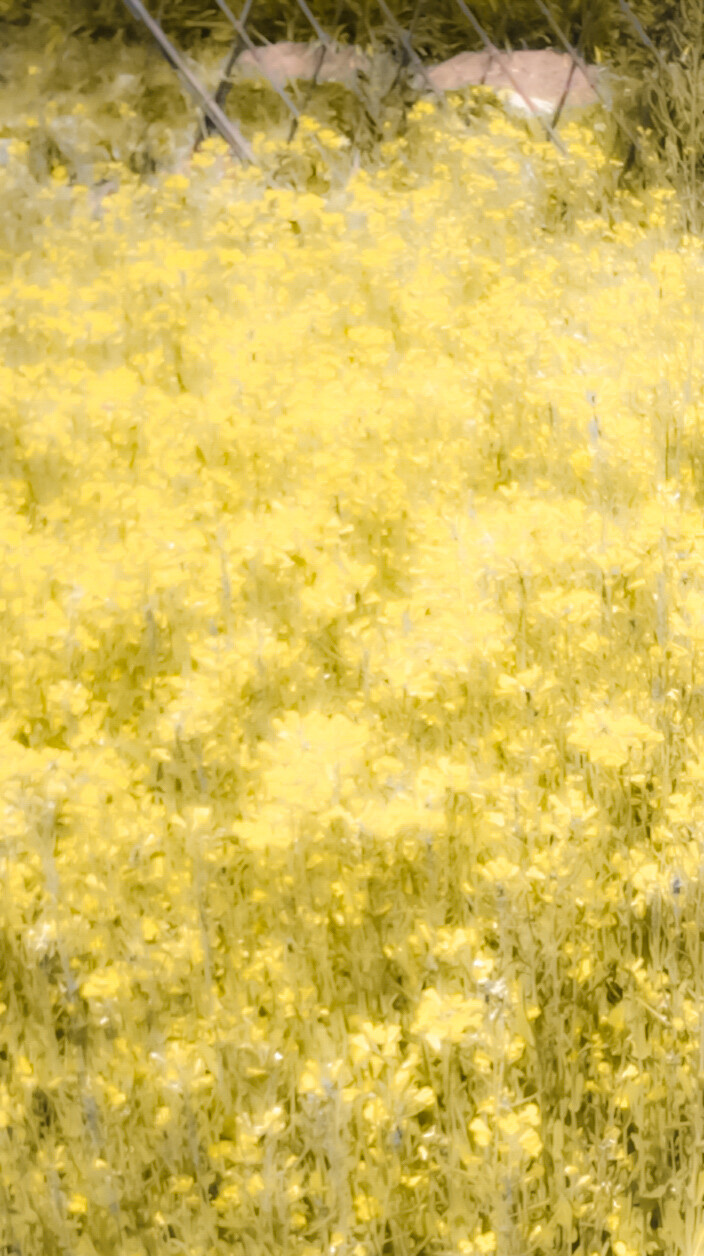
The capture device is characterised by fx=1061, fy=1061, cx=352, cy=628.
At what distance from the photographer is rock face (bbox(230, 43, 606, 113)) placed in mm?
6168

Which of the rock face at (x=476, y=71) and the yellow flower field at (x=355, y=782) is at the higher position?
the rock face at (x=476, y=71)

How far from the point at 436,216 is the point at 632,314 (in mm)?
1518

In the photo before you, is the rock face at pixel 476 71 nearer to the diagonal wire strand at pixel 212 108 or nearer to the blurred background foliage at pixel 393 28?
the blurred background foliage at pixel 393 28

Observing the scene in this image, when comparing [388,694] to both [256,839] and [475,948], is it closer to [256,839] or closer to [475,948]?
[256,839]

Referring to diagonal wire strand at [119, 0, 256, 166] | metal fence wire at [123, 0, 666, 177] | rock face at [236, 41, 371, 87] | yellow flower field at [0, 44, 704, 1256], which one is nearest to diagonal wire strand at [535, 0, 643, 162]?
metal fence wire at [123, 0, 666, 177]

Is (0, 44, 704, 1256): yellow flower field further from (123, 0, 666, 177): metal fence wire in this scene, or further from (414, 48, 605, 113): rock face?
(414, 48, 605, 113): rock face

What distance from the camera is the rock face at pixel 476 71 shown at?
6168 millimetres

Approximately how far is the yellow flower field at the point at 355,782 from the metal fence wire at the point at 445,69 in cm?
256

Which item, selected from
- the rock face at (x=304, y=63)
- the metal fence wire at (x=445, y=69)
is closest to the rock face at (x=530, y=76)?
the metal fence wire at (x=445, y=69)

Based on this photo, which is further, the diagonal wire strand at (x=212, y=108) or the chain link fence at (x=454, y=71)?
the chain link fence at (x=454, y=71)

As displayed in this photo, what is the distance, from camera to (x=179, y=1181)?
1.43m

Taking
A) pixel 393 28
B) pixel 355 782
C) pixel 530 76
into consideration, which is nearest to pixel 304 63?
pixel 393 28

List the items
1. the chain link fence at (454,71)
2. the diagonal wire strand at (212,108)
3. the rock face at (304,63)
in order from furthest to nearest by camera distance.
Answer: the rock face at (304,63) → the chain link fence at (454,71) → the diagonal wire strand at (212,108)

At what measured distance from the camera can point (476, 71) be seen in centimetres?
645
